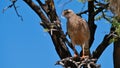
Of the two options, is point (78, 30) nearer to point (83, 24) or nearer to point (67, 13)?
point (83, 24)

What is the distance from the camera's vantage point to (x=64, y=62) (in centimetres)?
307

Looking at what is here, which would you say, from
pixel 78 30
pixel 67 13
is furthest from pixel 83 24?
pixel 67 13

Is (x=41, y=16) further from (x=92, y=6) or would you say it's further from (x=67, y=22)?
(x=92, y=6)

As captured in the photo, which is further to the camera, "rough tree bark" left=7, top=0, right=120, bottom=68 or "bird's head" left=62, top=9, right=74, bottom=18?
"rough tree bark" left=7, top=0, right=120, bottom=68

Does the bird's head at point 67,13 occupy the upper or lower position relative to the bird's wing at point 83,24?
upper

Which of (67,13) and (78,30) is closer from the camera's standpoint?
(67,13)

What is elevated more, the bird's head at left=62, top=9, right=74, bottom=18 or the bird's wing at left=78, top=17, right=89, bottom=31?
the bird's head at left=62, top=9, right=74, bottom=18

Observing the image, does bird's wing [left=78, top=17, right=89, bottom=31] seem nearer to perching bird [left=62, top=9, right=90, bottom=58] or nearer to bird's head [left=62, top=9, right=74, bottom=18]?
perching bird [left=62, top=9, right=90, bottom=58]

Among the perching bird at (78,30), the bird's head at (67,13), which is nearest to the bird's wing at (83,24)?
the perching bird at (78,30)

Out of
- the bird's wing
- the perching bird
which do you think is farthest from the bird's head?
the bird's wing

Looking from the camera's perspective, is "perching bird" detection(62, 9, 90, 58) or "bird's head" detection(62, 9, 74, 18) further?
"perching bird" detection(62, 9, 90, 58)

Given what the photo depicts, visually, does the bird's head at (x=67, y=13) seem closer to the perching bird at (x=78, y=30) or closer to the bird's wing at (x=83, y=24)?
the perching bird at (x=78, y=30)

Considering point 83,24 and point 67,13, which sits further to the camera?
point 83,24

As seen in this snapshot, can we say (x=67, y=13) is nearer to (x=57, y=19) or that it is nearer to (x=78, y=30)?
(x=57, y=19)
